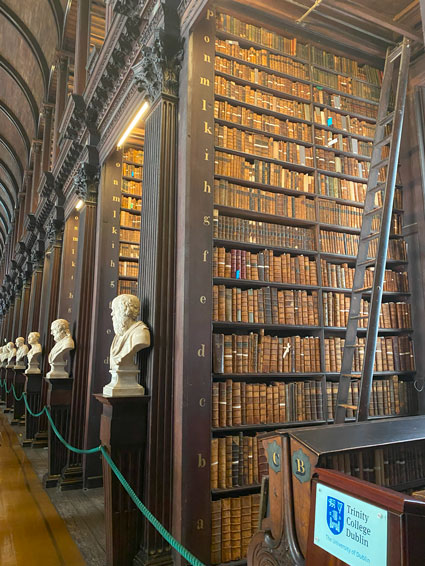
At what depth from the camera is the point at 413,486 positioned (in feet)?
5.33

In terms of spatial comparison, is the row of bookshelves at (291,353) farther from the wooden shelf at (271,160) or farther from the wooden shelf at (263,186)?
the wooden shelf at (271,160)

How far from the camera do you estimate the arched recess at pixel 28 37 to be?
363 inches

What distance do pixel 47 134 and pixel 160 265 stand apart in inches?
325

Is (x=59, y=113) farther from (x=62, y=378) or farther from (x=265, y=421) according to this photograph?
(x=265, y=421)

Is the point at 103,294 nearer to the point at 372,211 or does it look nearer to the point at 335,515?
the point at 372,211

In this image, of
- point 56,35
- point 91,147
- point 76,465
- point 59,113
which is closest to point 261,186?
point 91,147

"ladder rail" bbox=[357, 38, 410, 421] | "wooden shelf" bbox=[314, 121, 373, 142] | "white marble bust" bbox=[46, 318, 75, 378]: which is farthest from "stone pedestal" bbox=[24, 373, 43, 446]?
"wooden shelf" bbox=[314, 121, 373, 142]

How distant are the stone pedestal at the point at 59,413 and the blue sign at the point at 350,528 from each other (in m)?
3.92

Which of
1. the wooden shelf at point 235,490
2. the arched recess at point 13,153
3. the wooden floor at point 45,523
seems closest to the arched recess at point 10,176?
the arched recess at point 13,153

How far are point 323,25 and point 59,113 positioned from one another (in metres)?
5.52

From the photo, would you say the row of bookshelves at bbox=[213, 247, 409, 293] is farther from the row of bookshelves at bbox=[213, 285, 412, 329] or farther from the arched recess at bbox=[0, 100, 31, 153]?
the arched recess at bbox=[0, 100, 31, 153]

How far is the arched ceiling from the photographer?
8531 millimetres

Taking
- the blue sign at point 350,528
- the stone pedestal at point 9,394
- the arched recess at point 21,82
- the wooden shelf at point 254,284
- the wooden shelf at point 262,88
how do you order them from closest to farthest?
the blue sign at point 350,528 → the wooden shelf at point 254,284 → the wooden shelf at point 262,88 → the stone pedestal at point 9,394 → the arched recess at point 21,82

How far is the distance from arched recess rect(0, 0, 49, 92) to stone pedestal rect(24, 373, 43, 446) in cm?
686
